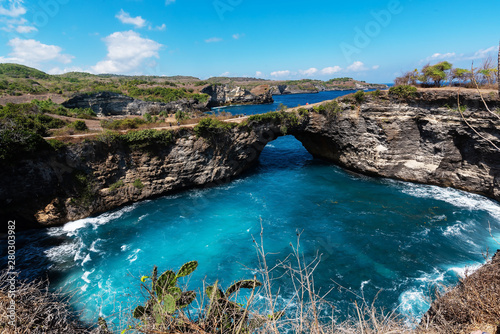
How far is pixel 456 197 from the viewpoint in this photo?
25047mm

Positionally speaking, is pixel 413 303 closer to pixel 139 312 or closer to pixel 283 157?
pixel 139 312

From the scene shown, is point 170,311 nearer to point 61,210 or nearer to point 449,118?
point 61,210

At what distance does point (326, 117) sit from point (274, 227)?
735 inches

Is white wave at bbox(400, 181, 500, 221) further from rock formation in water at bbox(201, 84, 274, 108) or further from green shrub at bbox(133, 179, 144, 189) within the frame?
rock formation in water at bbox(201, 84, 274, 108)

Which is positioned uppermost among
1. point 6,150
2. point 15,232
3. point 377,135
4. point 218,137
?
point 6,150

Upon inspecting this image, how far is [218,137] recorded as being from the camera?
1136 inches

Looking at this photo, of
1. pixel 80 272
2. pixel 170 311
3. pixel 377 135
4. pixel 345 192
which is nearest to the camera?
pixel 170 311

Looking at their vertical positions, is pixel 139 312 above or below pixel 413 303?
above

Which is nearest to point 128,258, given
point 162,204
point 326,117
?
point 162,204

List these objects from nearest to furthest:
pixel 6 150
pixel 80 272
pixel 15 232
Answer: pixel 80 272 < pixel 6 150 < pixel 15 232

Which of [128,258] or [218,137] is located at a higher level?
[218,137]

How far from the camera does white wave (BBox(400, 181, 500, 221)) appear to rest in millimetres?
23094

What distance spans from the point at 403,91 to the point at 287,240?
21898 millimetres

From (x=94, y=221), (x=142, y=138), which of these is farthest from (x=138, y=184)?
(x=94, y=221)
